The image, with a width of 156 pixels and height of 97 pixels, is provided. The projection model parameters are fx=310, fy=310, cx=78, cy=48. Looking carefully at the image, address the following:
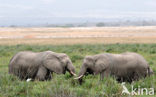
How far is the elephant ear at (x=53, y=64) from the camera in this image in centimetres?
1009

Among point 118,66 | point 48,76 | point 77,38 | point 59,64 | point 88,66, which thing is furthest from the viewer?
point 77,38

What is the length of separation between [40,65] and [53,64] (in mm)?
500

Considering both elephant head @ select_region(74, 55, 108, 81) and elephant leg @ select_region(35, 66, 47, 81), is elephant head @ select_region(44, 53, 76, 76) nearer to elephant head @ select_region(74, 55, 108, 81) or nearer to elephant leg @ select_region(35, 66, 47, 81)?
elephant leg @ select_region(35, 66, 47, 81)

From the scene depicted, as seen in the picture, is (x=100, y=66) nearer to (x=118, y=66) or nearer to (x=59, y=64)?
(x=118, y=66)

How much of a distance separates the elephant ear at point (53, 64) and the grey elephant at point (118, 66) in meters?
0.97

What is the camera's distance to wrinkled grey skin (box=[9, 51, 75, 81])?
1009cm

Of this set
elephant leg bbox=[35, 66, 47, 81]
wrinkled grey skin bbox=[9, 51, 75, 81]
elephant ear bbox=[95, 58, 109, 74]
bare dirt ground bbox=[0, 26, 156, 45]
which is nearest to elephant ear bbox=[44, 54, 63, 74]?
wrinkled grey skin bbox=[9, 51, 75, 81]

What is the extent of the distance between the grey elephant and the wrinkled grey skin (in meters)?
0.70

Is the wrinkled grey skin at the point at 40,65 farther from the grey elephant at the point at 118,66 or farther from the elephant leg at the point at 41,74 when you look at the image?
the grey elephant at the point at 118,66

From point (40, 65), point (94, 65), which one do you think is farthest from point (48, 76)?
point (94, 65)

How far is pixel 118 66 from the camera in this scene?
9.89m

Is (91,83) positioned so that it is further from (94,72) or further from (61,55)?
(61,55)

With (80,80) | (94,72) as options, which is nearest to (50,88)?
(80,80)

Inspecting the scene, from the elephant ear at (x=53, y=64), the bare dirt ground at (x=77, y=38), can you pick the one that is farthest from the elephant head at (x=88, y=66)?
the bare dirt ground at (x=77, y=38)
